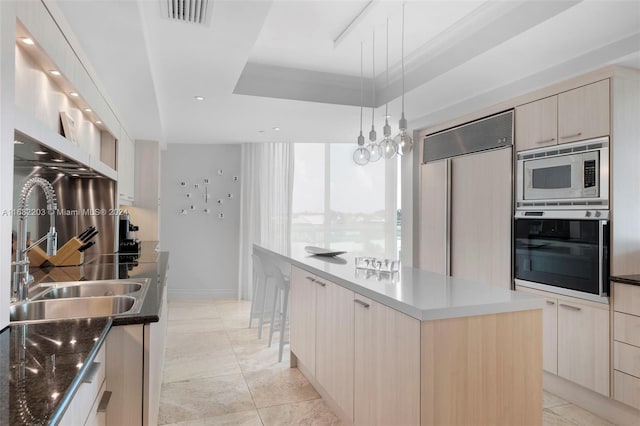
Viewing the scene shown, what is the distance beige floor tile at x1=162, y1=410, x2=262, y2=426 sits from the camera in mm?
2420

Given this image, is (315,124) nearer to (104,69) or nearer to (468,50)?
(468,50)

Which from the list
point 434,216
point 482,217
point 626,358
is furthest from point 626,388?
point 434,216

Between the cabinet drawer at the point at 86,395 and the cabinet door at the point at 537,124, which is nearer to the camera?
the cabinet drawer at the point at 86,395

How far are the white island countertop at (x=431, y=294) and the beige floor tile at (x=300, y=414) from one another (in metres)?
0.87

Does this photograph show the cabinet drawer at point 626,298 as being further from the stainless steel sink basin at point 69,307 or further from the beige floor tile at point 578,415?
the stainless steel sink basin at point 69,307

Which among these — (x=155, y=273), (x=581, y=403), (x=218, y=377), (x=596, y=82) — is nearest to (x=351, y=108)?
(x=596, y=82)

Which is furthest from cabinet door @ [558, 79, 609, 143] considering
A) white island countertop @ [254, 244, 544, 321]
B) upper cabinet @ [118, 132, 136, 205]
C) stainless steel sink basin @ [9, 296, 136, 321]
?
upper cabinet @ [118, 132, 136, 205]

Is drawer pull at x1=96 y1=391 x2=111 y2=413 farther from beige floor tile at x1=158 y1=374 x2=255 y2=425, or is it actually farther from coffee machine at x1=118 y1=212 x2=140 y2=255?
coffee machine at x1=118 y1=212 x2=140 y2=255

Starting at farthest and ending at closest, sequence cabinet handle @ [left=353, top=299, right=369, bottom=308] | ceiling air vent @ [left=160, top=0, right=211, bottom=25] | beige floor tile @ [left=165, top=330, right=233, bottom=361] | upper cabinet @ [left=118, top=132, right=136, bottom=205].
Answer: upper cabinet @ [left=118, top=132, right=136, bottom=205], beige floor tile @ [left=165, top=330, right=233, bottom=361], ceiling air vent @ [left=160, top=0, right=211, bottom=25], cabinet handle @ [left=353, top=299, right=369, bottom=308]

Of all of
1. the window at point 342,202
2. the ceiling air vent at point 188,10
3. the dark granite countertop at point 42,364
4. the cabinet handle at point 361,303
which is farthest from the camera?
the window at point 342,202

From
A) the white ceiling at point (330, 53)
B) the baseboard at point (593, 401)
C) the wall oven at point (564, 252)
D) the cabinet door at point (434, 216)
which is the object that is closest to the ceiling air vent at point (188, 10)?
the white ceiling at point (330, 53)

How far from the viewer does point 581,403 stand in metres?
2.70

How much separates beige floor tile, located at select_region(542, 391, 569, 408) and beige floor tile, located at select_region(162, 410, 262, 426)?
75.5 inches

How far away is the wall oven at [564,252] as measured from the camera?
2.58 meters
